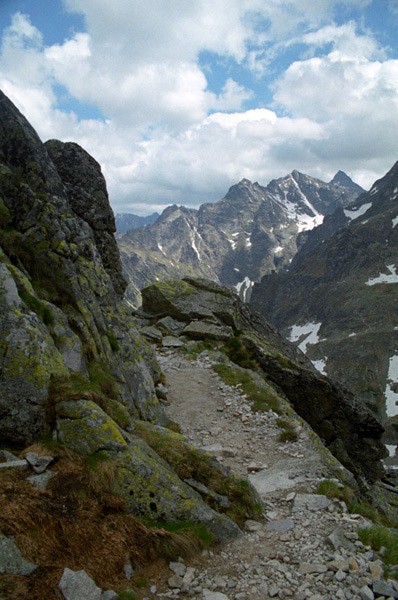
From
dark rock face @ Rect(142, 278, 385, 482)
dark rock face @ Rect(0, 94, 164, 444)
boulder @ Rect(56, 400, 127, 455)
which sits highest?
dark rock face @ Rect(0, 94, 164, 444)

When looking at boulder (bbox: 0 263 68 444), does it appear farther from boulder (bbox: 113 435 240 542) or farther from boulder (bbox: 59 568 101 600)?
boulder (bbox: 59 568 101 600)

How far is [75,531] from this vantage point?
19.8 feet

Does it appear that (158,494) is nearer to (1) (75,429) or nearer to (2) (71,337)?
(1) (75,429)

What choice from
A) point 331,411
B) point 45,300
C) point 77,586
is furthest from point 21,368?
point 331,411

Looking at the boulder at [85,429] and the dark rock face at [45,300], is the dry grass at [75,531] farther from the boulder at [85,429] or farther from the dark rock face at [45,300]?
the dark rock face at [45,300]

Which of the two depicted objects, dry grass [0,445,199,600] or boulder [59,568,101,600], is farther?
dry grass [0,445,199,600]

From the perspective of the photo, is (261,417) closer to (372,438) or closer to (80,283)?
(80,283)

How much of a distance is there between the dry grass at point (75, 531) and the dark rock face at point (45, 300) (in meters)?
1.63

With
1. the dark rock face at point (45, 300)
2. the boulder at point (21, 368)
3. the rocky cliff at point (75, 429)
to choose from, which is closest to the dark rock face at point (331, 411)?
the rocky cliff at point (75, 429)

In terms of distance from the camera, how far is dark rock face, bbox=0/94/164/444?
796 cm

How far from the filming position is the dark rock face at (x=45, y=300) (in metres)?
7.96

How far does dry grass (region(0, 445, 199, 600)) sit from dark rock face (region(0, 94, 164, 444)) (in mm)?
1629

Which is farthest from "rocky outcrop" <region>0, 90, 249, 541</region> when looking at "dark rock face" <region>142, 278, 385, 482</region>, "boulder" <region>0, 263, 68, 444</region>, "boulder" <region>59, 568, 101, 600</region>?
"dark rock face" <region>142, 278, 385, 482</region>

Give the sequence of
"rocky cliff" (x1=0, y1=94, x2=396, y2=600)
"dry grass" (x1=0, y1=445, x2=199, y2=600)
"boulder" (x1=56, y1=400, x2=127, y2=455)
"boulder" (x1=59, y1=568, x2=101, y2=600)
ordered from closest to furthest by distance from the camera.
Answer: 1. "boulder" (x1=59, y1=568, x2=101, y2=600)
2. "dry grass" (x1=0, y1=445, x2=199, y2=600)
3. "rocky cliff" (x1=0, y1=94, x2=396, y2=600)
4. "boulder" (x1=56, y1=400, x2=127, y2=455)
